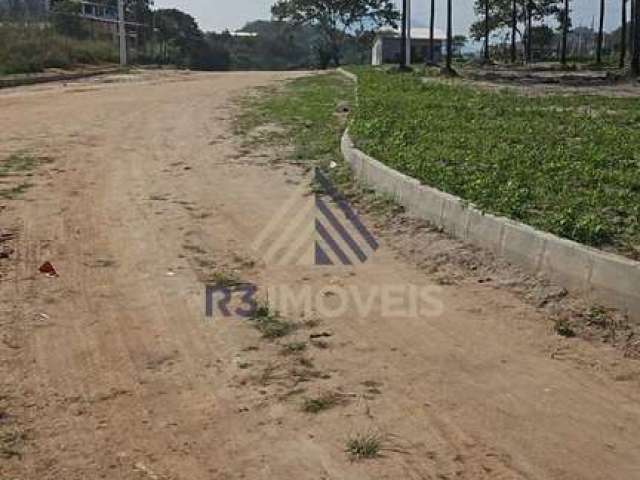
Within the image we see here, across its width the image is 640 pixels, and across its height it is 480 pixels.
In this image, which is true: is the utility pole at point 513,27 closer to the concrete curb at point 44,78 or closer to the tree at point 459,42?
the tree at point 459,42

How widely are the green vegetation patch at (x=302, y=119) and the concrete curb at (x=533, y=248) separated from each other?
2870 mm

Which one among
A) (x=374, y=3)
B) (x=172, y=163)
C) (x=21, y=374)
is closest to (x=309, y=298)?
(x=21, y=374)

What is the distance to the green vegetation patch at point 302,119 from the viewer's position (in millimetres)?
10234

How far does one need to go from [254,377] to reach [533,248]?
2.26 m

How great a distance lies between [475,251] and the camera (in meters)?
5.59

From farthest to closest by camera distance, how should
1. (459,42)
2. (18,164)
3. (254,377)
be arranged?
(459,42), (18,164), (254,377)

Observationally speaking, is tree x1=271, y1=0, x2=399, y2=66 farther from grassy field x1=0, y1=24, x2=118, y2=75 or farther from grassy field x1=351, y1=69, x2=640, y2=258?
grassy field x1=351, y1=69, x2=640, y2=258

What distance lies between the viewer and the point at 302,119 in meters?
13.3

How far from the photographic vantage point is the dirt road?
9.97ft

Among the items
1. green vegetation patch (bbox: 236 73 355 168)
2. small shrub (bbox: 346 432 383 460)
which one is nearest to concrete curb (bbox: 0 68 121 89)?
green vegetation patch (bbox: 236 73 355 168)

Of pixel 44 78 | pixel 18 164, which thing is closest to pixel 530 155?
pixel 18 164

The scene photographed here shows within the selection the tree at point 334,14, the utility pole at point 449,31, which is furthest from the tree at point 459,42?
the utility pole at point 449,31

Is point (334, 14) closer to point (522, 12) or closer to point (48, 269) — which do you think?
point (522, 12)

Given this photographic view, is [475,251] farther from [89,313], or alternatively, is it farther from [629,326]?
[89,313]
